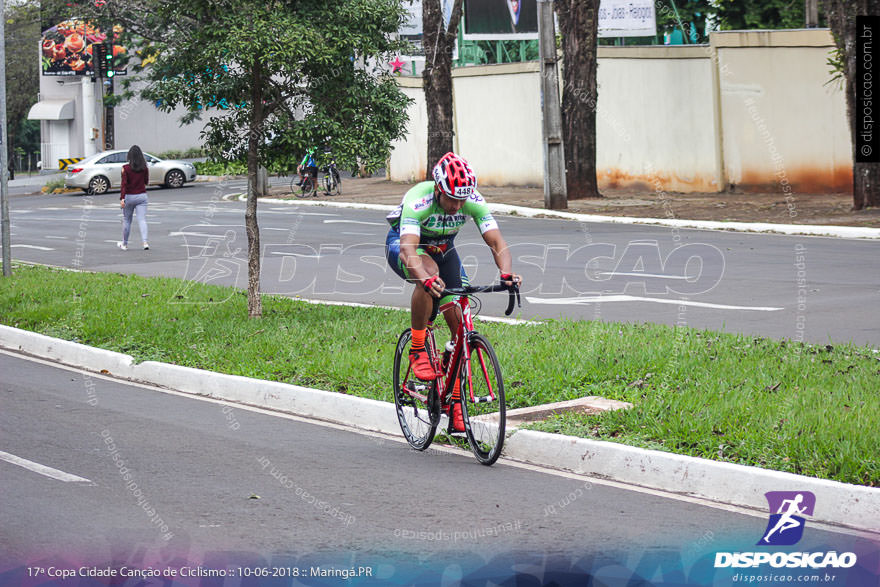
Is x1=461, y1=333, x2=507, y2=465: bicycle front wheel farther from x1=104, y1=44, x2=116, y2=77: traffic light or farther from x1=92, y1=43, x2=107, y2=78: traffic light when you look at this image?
x1=92, y1=43, x2=107, y2=78: traffic light

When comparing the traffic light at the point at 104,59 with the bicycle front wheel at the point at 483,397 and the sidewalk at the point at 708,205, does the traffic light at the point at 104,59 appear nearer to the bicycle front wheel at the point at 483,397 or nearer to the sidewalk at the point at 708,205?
the sidewalk at the point at 708,205

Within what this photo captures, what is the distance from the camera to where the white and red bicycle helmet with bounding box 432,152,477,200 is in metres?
7.26

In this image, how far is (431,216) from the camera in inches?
298

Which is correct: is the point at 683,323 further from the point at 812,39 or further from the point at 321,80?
the point at 812,39

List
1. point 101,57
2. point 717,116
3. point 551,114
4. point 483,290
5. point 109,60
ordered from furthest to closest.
→ point 101,57 → point 109,60 → point 717,116 → point 551,114 → point 483,290

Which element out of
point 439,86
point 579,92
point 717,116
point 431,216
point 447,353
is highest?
point 439,86

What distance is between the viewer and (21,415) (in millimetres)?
9023

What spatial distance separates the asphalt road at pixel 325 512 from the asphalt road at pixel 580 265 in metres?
5.12

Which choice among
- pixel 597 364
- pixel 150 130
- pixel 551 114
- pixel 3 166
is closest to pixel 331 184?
pixel 551 114

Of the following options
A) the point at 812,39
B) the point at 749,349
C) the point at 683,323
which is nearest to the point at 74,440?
the point at 749,349

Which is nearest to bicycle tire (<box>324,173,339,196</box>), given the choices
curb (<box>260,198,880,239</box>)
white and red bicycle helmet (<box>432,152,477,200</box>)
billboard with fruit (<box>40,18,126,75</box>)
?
curb (<box>260,198,880,239</box>)

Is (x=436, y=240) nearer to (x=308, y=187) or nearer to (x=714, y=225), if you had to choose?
(x=714, y=225)

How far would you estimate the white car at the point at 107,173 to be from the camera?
145 ft

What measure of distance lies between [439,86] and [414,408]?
89.3 ft
